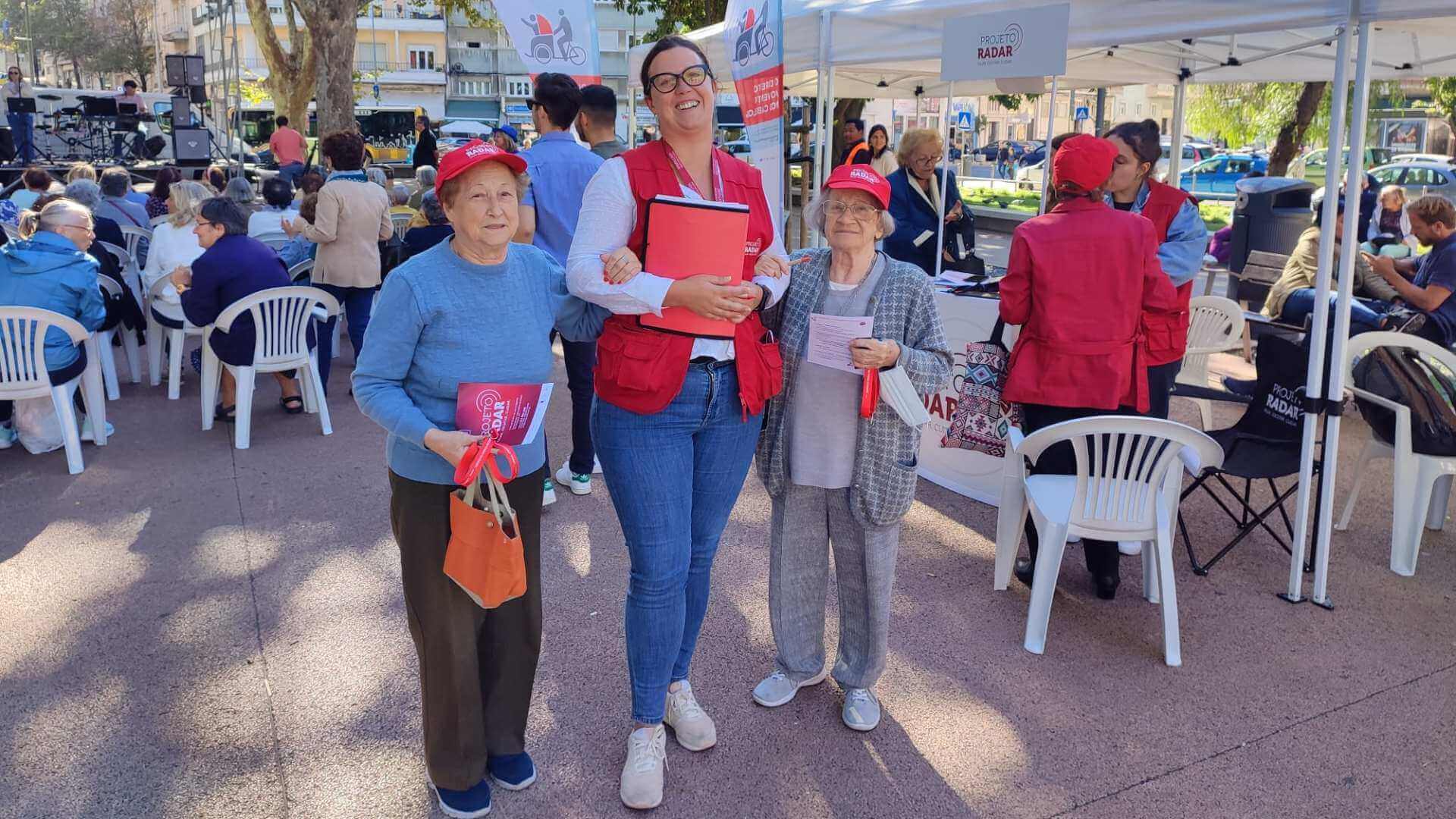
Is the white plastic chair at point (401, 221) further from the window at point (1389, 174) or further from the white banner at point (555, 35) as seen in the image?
the window at point (1389, 174)

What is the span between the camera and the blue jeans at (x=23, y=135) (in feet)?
70.6

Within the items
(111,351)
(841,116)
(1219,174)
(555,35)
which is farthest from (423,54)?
(555,35)

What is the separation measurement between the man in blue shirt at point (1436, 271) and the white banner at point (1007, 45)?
2670 millimetres

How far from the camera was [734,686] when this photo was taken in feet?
11.1

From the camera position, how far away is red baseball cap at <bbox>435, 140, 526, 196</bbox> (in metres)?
2.27

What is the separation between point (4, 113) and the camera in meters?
23.6

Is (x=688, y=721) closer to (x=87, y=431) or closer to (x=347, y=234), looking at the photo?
(x=347, y=234)

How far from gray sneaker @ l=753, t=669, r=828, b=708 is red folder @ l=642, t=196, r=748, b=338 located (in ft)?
4.44

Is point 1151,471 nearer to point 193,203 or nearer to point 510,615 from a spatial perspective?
point 510,615

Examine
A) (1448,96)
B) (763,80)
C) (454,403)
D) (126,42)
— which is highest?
(126,42)

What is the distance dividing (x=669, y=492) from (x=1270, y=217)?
10.4m

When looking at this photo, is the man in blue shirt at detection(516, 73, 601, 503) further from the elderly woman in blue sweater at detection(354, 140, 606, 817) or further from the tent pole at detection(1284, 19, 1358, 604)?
the tent pole at detection(1284, 19, 1358, 604)

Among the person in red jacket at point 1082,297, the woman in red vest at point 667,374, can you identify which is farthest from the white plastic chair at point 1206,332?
the woman in red vest at point 667,374

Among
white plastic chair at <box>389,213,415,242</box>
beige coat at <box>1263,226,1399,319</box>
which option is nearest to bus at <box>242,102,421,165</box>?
white plastic chair at <box>389,213,415,242</box>
